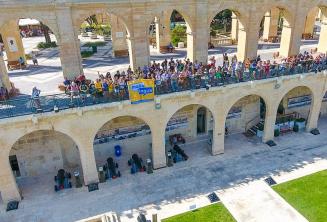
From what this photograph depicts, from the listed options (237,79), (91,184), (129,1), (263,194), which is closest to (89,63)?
(129,1)

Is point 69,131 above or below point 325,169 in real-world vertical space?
above

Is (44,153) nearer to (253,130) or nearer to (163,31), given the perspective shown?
(163,31)

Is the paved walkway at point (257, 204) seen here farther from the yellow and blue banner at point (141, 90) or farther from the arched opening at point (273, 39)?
the arched opening at point (273, 39)

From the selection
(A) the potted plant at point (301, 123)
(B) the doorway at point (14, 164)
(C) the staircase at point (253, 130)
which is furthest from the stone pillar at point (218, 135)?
(B) the doorway at point (14, 164)

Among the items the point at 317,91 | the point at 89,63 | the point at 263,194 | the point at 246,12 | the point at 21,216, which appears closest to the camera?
the point at 21,216

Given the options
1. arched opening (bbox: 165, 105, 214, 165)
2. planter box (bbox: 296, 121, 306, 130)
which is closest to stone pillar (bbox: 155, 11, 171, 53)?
arched opening (bbox: 165, 105, 214, 165)

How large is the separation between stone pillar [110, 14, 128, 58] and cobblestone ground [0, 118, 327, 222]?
1324 cm

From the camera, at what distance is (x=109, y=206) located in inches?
884

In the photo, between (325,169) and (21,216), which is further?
(325,169)

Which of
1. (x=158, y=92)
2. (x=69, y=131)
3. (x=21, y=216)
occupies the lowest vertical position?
(x=21, y=216)

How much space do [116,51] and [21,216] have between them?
1945cm

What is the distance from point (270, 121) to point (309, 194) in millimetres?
7949

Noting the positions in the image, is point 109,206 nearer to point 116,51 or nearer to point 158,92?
point 158,92

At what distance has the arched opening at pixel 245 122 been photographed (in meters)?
30.4
